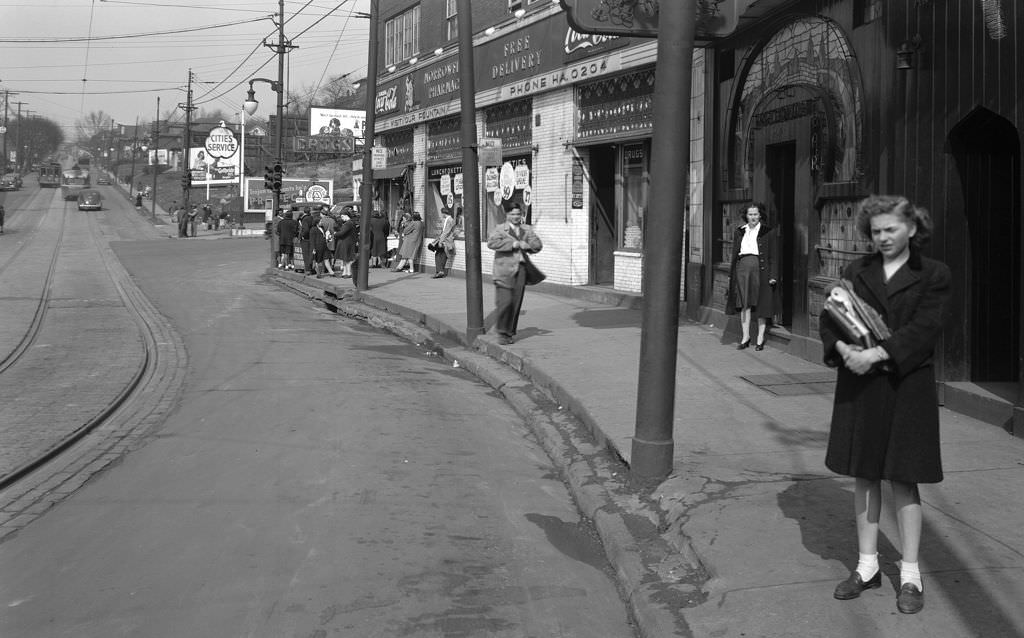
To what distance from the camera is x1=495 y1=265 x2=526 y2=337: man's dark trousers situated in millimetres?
13320

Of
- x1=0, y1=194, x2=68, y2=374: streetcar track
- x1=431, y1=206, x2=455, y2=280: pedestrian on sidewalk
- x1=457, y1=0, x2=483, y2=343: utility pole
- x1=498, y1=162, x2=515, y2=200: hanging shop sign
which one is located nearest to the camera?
x1=0, y1=194, x2=68, y2=374: streetcar track

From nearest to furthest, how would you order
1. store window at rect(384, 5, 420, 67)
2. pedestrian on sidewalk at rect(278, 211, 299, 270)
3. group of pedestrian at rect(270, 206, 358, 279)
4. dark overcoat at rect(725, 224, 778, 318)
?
dark overcoat at rect(725, 224, 778, 318), group of pedestrian at rect(270, 206, 358, 279), store window at rect(384, 5, 420, 67), pedestrian on sidewalk at rect(278, 211, 299, 270)

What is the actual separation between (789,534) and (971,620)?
129cm

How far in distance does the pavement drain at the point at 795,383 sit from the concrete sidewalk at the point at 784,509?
0.7 inches

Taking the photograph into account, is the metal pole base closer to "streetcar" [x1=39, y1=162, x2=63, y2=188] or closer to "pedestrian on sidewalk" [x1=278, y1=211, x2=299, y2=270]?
"pedestrian on sidewalk" [x1=278, y1=211, x2=299, y2=270]

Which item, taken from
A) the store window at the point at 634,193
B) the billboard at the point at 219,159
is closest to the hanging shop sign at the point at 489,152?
the store window at the point at 634,193

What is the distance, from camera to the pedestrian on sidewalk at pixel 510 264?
43.2 feet

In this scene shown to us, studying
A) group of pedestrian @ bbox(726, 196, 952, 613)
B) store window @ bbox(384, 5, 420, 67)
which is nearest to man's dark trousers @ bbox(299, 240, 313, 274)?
store window @ bbox(384, 5, 420, 67)

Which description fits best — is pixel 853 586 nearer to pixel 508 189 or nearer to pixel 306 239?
pixel 508 189

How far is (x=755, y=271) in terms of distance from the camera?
11.9 m

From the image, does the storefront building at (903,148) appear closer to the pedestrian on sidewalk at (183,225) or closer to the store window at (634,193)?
the store window at (634,193)

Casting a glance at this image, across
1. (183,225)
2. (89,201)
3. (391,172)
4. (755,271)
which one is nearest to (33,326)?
(755,271)

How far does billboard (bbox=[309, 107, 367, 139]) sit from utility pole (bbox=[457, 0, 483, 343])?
52.9 meters

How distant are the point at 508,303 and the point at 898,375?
919cm
